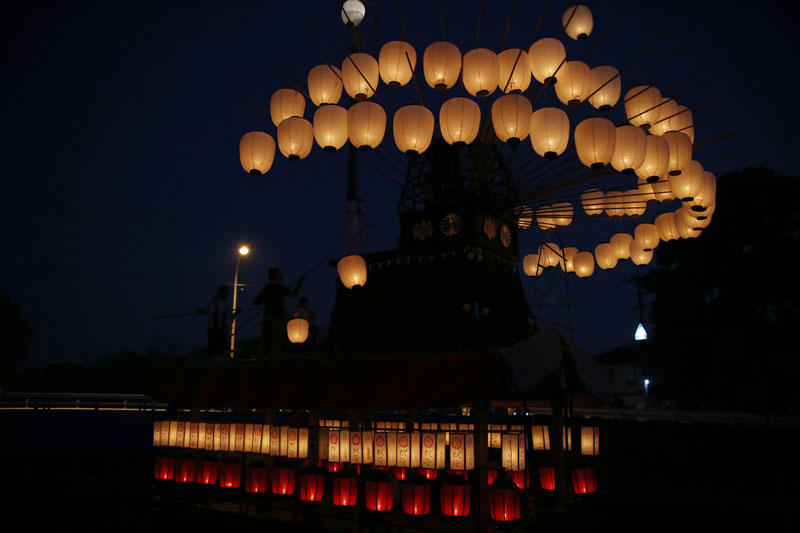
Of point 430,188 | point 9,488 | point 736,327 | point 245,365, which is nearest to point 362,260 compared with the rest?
point 430,188

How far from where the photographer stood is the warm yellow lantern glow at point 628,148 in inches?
313

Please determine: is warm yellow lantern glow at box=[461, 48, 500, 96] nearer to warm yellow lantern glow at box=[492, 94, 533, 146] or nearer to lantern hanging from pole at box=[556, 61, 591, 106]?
warm yellow lantern glow at box=[492, 94, 533, 146]

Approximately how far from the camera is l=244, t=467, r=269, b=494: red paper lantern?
8.96m

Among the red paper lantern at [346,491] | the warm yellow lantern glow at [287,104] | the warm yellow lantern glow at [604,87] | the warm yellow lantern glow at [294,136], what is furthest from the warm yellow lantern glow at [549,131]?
the red paper lantern at [346,491]

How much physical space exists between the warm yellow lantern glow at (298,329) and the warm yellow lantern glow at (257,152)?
153 inches

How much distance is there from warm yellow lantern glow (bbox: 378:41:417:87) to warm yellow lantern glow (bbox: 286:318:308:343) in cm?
567

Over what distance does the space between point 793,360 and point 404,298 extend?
14.7m

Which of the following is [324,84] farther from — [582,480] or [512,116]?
[582,480]

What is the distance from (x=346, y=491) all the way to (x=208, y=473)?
3214 millimetres

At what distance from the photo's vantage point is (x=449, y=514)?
23.9 feet

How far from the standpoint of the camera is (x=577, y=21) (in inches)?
348

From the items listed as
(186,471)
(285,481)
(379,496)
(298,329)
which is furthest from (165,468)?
(379,496)

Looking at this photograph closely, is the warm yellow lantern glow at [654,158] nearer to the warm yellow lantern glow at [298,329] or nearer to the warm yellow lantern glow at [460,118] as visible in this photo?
the warm yellow lantern glow at [460,118]

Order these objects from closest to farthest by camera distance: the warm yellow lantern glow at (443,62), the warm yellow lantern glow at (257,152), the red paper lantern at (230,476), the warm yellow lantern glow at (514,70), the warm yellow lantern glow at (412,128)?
1. the warm yellow lantern glow at (412,128)
2. the warm yellow lantern glow at (443,62)
3. the warm yellow lantern glow at (514,70)
4. the warm yellow lantern glow at (257,152)
5. the red paper lantern at (230,476)
